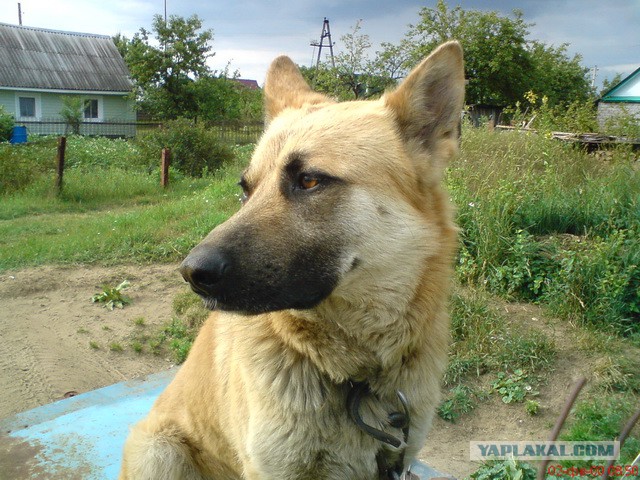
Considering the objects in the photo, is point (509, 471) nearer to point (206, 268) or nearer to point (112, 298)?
point (206, 268)

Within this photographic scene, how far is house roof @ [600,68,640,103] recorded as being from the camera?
24.2 m

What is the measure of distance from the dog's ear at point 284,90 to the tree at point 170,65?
27941 mm

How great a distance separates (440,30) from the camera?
32625 mm

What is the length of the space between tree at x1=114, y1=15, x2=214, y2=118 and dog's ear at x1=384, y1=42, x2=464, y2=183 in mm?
28780

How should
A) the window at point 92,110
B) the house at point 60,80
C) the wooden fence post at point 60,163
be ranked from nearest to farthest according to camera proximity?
the wooden fence post at point 60,163 < the house at point 60,80 < the window at point 92,110

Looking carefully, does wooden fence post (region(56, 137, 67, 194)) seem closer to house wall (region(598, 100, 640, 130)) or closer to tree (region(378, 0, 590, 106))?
house wall (region(598, 100, 640, 130))

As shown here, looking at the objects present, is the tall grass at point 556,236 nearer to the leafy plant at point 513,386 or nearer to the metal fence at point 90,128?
the leafy plant at point 513,386

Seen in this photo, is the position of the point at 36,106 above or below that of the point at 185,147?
above

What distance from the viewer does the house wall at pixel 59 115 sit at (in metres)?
30.2

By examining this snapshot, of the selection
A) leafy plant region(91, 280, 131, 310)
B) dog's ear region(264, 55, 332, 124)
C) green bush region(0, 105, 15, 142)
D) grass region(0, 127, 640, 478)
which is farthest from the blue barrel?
dog's ear region(264, 55, 332, 124)

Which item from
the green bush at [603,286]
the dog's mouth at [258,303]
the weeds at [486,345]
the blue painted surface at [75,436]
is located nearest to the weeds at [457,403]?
the weeds at [486,345]

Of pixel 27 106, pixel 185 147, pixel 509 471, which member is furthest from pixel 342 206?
pixel 27 106

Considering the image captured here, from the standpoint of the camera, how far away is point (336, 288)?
212 cm

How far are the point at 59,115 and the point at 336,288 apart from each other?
115ft
